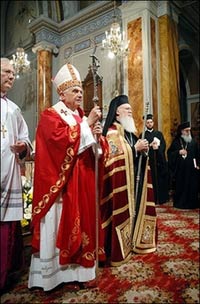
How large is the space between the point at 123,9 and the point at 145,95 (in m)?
2.77

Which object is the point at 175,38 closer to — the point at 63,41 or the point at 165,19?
the point at 165,19

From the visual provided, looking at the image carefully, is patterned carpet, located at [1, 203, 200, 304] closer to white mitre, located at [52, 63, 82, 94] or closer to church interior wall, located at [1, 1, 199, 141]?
white mitre, located at [52, 63, 82, 94]

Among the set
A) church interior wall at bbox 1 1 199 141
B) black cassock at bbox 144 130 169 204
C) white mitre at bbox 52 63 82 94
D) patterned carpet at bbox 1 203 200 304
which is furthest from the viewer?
church interior wall at bbox 1 1 199 141

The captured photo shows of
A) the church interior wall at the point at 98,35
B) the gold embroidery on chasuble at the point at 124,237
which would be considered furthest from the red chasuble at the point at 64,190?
the church interior wall at the point at 98,35

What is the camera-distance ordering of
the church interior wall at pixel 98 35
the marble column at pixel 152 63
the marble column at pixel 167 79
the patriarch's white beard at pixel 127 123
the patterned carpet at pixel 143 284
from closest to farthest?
the patterned carpet at pixel 143 284
the patriarch's white beard at pixel 127 123
the church interior wall at pixel 98 35
the marble column at pixel 152 63
the marble column at pixel 167 79

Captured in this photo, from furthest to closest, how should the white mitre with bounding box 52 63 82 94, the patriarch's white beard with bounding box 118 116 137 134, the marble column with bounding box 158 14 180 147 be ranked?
1. the marble column with bounding box 158 14 180 147
2. the patriarch's white beard with bounding box 118 116 137 134
3. the white mitre with bounding box 52 63 82 94

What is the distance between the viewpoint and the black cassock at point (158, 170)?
20.2 feet

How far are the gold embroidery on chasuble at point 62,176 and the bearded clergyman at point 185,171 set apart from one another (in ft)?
14.3

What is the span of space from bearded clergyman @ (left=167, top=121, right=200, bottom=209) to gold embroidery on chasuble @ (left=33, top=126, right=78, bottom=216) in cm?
435

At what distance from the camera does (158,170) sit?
6.35 m

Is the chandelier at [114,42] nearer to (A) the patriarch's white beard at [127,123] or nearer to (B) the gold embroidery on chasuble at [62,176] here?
(A) the patriarch's white beard at [127,123]

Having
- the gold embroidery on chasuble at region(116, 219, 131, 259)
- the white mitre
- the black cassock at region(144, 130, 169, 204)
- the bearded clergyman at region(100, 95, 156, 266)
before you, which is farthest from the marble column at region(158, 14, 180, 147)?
the white mitre

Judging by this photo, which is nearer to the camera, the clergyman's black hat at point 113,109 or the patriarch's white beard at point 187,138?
the clergyman's black hat at point 113,109

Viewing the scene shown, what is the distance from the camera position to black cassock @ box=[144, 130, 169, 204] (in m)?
6.17
